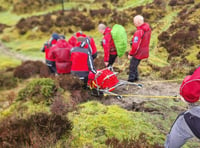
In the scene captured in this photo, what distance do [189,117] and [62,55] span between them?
5.23 meters

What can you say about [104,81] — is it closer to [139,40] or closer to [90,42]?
[139,40]

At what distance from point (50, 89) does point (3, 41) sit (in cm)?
1658

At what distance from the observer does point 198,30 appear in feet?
32.2

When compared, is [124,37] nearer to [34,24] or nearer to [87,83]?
[87,83]

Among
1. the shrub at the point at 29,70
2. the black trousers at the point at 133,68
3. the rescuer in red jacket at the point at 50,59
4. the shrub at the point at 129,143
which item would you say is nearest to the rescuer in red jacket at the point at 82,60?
the black trousers at the point at 133,68

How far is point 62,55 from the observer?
7191 mm

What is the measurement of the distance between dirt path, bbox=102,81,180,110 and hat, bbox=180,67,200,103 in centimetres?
314

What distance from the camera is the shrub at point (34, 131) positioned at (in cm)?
356

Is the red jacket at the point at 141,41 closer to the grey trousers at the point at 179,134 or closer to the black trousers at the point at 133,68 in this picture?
the black trousers at the point at 133,68

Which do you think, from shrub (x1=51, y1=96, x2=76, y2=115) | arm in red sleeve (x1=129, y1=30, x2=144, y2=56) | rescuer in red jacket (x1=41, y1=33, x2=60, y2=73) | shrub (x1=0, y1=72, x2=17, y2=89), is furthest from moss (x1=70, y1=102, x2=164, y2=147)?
shrub (x1=0, y1=72, x2=17, y2=89)

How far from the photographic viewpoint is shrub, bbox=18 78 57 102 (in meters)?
5.88

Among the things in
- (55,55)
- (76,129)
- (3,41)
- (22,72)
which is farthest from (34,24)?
(76,129)

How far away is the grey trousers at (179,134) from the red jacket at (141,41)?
351cm

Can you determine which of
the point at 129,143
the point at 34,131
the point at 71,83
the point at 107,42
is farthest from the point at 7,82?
the point at 129,143
